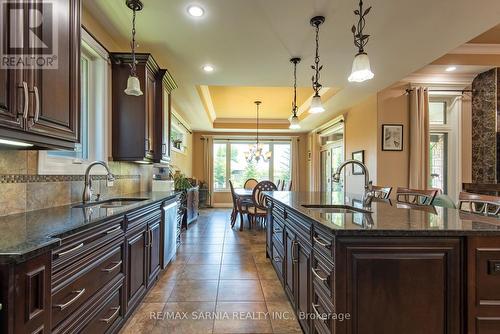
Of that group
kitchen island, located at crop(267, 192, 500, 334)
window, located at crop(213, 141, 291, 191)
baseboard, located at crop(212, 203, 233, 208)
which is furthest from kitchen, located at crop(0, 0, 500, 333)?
window, located at crop(213, 141, 291, 191)

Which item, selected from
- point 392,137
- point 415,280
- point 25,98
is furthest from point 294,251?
point 392,137

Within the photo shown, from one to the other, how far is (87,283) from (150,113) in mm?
2096

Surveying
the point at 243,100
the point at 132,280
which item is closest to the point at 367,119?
the point at 243,100

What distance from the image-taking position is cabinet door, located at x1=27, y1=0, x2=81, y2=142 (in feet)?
4.24

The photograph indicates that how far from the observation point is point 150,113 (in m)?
3.02

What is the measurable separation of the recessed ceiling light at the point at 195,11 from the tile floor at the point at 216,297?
2593 millimetres

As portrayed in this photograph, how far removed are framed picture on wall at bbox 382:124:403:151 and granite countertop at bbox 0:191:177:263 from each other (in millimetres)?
4391

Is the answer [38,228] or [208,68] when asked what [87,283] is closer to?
[38,228]

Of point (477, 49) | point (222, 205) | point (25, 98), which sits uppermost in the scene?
point (477, 49)

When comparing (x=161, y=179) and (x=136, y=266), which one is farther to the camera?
(x=161, y=179)

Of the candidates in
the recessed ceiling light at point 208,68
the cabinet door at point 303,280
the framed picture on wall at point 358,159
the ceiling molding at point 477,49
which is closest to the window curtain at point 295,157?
the framed picture on wall at point 358,159

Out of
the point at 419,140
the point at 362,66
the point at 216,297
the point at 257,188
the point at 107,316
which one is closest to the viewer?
the point at 107,316

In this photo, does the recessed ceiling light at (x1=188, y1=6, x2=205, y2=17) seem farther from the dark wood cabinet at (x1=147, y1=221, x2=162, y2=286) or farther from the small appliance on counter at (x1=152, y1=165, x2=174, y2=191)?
the small appliance on counter at (x1=152, y1=165, x2=174, y2=191)

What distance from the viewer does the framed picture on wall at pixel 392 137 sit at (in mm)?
4566
